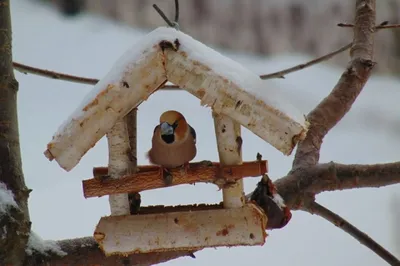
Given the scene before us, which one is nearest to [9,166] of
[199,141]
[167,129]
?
[167,129]

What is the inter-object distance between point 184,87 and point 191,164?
98 mm

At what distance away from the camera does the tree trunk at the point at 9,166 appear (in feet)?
2.92

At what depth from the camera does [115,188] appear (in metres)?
0.76

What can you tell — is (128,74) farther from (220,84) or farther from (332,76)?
(332,76)

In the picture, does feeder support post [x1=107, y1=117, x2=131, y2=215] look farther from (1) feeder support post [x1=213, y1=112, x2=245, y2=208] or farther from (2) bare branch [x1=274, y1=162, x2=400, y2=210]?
(2) bare branch [x1=274, y1=162, x2=400, y2=210]

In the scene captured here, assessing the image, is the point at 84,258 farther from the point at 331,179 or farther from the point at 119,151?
the point at 331,179

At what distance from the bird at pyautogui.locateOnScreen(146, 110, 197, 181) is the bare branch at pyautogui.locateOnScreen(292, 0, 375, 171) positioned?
1.14 ft

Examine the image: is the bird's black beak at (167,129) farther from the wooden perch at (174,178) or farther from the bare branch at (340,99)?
the bare branch at (340,99)

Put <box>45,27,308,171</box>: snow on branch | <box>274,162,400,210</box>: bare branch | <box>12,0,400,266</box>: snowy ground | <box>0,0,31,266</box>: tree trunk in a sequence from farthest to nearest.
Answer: <box>12,0,400,266</box>: snowy ground < <box>274,162,400,210</box>: bare branch < <box>0,0,31,266</box>: tree trunk < <box>45,27,308,171</box>: snow on branch

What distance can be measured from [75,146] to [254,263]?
94 cm

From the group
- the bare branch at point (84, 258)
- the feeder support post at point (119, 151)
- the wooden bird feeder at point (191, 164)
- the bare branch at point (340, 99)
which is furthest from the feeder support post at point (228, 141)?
the bare branch at point (340, 99)

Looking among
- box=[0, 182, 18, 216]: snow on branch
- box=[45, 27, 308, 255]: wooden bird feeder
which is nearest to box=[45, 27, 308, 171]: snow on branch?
box=[45, 27, 308, 255]: wooden bird feeder

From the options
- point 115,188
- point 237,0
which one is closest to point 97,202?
point 237,0

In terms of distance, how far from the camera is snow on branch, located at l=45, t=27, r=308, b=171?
708mm
